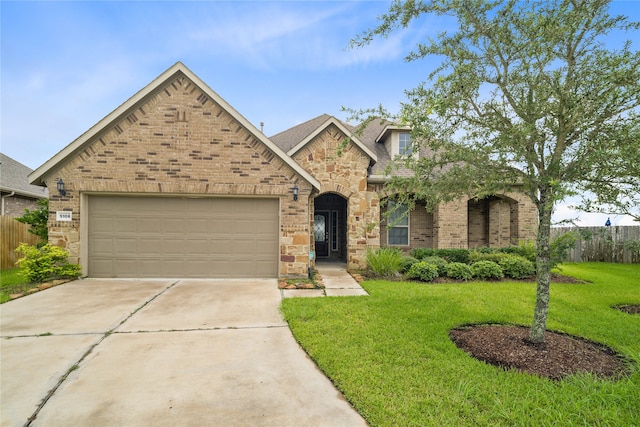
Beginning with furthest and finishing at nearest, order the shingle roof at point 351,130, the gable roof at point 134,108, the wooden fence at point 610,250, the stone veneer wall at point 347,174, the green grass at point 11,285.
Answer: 1. the wooden fence at point 610,250
2. the shingle roof at point 351,130
3. the stone veneer wall at point 347,174
4. the gable roof at point 134,108
5. the green grass at point 11,285

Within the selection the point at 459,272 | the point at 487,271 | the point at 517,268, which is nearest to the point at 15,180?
the point at 459,272

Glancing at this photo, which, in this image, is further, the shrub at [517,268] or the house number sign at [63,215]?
the shrub at [517,268]

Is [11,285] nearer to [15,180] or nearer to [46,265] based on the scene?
[46,265]

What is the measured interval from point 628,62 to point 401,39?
2921mm

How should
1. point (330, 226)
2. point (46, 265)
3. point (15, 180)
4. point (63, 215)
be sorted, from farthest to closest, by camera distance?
point (15, 180) → point (330, 226) → point (63, 215) → point (46, 265)

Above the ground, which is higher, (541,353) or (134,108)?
(134,108)

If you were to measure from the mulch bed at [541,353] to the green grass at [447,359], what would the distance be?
0.20 meters

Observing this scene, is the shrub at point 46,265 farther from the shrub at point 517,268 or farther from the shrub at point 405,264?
the shrub at point 517,268

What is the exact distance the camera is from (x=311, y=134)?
36.0 ft

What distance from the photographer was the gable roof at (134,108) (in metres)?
8.59

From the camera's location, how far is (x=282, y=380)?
3.60 meters

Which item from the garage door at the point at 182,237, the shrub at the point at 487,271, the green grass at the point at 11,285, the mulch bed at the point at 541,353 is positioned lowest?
the mulch bed at the point at 541,353

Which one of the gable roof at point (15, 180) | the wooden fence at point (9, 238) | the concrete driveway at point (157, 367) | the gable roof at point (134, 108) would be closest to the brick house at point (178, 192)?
the gable roof at point (134, 108)

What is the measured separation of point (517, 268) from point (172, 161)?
11336 mm
